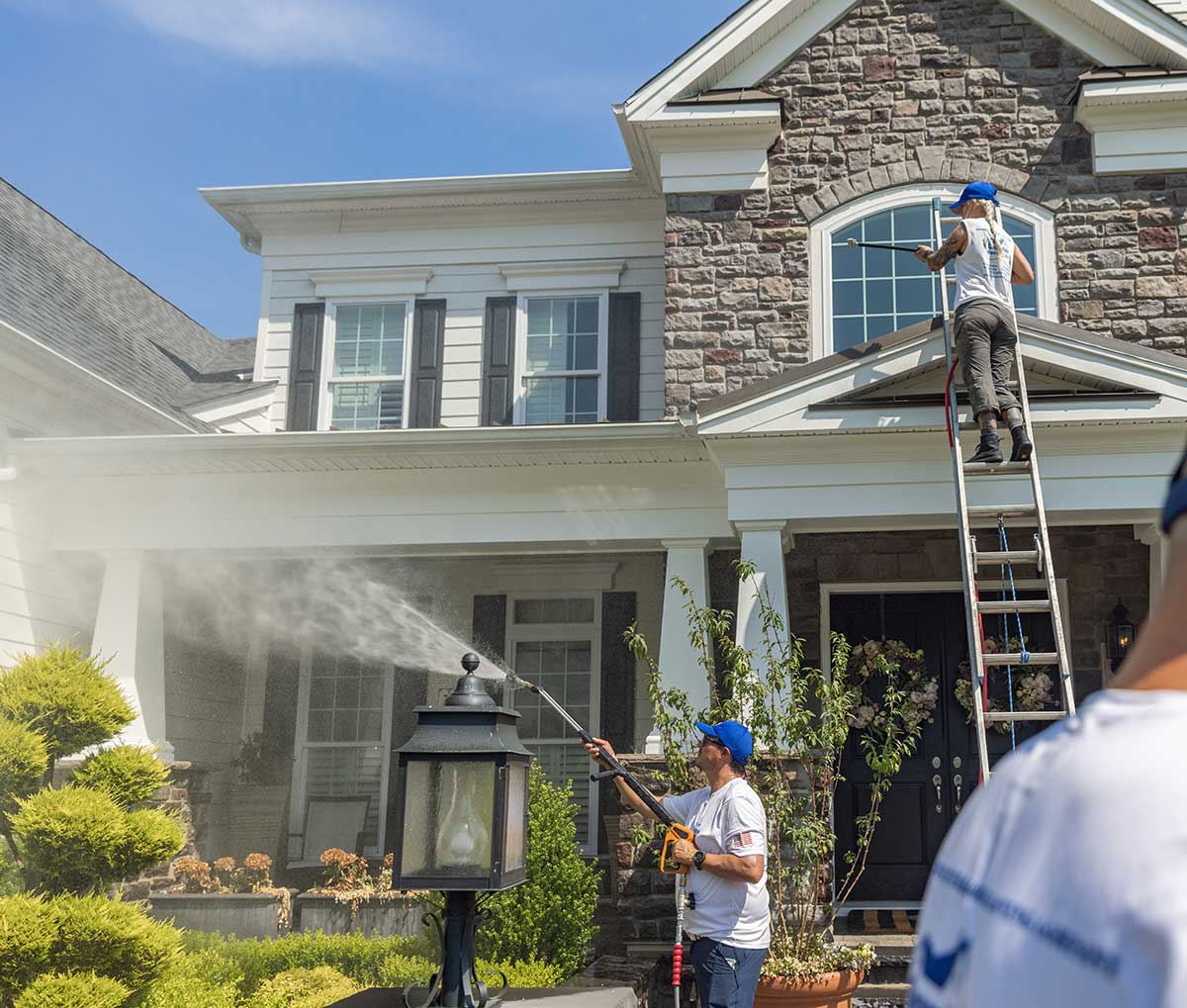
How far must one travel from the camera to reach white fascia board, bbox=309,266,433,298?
13.2 m

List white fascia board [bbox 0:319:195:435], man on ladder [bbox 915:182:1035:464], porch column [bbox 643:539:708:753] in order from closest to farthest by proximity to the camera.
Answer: man on ladder [bbox 915:182:1035:464]
porch column [bbox 643:539:708:753]
white fascia board [bbox 0:319:195:435]

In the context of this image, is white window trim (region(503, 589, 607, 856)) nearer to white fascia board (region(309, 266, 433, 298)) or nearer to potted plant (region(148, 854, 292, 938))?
potted plant (region(148, 854, 292, 938))

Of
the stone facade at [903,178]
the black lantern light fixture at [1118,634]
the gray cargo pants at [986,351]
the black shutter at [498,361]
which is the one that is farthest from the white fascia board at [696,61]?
the black lantern light fixture at [1118,634]

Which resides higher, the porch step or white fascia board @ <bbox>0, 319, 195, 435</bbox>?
white fascia board @ <bbox>0, 319, 195, 435</bbox>

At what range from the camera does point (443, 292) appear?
1319 cm

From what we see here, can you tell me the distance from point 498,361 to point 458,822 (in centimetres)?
874

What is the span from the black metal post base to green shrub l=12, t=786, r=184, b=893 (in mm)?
2867

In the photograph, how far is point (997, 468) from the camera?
305 inches

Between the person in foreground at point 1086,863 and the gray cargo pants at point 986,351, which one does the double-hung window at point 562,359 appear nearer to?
the gray cargo pants at point 986,351

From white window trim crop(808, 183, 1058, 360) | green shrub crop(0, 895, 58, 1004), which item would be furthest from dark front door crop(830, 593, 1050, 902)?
green shrub crop(0, 895, 58, 1004)

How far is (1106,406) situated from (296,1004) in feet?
21.5

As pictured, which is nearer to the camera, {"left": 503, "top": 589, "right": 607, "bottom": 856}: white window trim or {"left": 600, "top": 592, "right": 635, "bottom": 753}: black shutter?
{"left": 600, "top": 592, "right": 635, "bottom": 753}: black shutter

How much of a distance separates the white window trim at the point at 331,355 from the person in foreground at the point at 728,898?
7953mm

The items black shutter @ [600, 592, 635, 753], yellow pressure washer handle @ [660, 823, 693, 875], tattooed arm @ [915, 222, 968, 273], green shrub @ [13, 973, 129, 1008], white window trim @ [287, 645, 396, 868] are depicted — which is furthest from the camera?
white window trim @ [287, 645, 396, 868]
